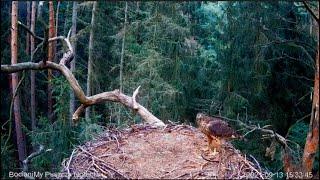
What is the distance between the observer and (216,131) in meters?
3.30

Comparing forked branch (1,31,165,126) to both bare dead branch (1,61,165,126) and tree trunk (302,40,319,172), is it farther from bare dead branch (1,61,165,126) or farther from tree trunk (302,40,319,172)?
tree trunk (302,40,319,172)

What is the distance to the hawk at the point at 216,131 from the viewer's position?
130 inches

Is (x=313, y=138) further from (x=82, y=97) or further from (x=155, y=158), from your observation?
(x=82, y=97)

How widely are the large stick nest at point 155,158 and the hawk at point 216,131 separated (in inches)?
3.4

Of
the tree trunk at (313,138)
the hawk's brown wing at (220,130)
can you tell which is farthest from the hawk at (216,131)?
the tree trunk at (313,138)

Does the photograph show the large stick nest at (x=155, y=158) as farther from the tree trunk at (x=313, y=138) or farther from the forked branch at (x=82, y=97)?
the forked branch at (x=82, y=97)

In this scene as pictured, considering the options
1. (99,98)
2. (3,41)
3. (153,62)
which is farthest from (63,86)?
(3,41)

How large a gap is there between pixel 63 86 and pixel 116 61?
238 inches

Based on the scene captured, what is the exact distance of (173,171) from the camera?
10.5ft

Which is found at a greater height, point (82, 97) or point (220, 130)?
point (220, 130)

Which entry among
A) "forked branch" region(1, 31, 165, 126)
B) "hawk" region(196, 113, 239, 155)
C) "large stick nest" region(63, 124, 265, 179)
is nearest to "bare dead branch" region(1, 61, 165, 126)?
"forked branch" region(1, 31, 165, 126)

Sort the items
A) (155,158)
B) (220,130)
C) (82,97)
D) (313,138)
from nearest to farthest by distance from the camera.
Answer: (313,138), (220,130), (155,158), (82,97)

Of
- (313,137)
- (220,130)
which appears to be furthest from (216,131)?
(313,137)

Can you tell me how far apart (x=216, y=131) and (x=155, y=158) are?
0.63m
